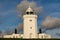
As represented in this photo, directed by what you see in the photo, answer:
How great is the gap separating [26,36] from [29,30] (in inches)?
70.3

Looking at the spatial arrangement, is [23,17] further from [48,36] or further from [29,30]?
[48,36]

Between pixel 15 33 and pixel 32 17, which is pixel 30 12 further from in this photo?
pixel 15 33

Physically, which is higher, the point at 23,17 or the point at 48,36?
the point at 23,17

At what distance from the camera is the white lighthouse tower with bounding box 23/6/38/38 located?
72.4 metres

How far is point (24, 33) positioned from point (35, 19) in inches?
188

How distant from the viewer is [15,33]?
75875mm

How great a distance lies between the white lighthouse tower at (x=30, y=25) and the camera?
237ft

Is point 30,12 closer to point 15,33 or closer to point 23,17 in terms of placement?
point 23,17

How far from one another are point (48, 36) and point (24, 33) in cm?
641

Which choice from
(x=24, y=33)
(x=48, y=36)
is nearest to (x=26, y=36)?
(x=24, y=33)

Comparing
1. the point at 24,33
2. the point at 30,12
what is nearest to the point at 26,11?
the point at 30,12

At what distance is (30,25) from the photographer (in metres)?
73.1

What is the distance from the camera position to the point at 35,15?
72000 mm

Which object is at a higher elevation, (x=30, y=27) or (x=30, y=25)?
(x=30, y=25)
